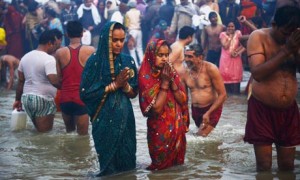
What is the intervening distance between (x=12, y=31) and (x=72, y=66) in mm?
11133

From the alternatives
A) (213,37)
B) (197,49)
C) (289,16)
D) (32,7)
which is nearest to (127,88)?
(289,16)

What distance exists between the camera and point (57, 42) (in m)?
9.84

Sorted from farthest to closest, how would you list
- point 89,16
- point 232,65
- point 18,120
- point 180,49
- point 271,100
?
point 89,16 → point 232,65 → point 180,49 → point 18,120 → point 271,100

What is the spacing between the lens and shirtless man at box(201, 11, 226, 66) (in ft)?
51.5

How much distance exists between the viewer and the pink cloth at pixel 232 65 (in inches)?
576

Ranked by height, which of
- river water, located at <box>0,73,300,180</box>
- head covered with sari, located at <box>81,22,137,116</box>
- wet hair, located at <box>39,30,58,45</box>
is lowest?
river water, located at <box>0,73,300,180</box>

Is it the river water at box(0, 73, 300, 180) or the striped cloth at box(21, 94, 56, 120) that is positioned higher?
the striped cloth at box(21, 94, 56, 120)

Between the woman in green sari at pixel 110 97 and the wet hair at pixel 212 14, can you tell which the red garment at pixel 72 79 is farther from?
the wet hair at pixel 212 14

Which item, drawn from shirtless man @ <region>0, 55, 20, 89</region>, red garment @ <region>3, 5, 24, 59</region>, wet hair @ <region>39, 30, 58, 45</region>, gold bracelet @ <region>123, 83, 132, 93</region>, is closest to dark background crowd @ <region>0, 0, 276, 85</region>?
red garment @ <region>3, 5, 24, 59</region>

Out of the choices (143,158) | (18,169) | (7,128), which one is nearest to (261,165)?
(143,158)

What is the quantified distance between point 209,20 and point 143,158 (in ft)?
28.2

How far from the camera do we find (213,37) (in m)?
15.7

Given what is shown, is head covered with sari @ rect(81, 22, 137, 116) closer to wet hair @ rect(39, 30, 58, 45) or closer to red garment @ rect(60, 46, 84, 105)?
red garment @ rect(60, 46, 84, 105)

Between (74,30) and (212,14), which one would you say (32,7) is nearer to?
(212,14)
